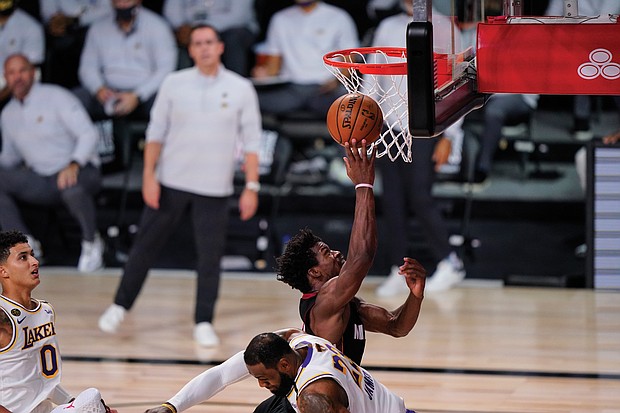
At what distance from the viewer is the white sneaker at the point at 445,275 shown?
30.0ft

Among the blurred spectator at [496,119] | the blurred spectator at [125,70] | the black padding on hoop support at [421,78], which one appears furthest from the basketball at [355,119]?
the blurred spectator at [125,70]

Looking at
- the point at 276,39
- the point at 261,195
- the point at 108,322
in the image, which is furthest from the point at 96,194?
the point at 108,322

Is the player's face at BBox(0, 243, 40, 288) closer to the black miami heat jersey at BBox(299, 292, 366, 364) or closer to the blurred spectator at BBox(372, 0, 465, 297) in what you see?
the black miami heat jersey at BBox(299, 292, 366, 364)

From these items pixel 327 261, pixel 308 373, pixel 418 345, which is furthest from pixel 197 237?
pixel 308 373

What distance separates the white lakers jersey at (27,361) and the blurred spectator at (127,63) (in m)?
5.95

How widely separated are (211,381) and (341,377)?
0.58 m

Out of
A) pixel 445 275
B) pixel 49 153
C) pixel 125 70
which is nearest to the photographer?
pixel 445 275

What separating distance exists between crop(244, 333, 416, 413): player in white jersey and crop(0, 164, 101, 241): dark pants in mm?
6141

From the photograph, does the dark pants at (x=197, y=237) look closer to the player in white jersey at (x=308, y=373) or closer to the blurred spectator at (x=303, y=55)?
the blurred spectator at (x=303, y=55)

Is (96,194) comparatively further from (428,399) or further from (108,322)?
(428,399)

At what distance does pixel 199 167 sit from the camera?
7.38m

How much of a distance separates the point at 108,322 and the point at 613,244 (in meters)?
3.99

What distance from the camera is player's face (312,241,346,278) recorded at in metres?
4.47

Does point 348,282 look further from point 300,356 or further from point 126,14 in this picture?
point 126,14
